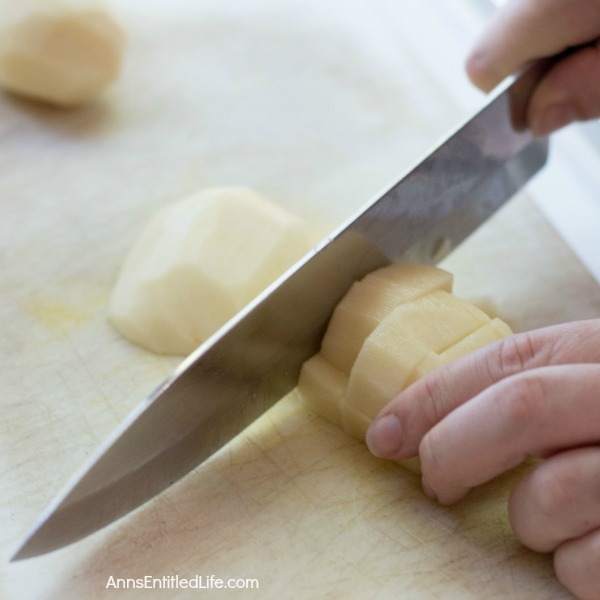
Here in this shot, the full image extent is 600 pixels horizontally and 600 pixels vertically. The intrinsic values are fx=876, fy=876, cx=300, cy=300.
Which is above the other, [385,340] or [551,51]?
[551,51]

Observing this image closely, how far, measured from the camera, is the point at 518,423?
1286mm

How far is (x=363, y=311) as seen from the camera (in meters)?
1.58

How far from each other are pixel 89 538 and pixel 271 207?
83cm

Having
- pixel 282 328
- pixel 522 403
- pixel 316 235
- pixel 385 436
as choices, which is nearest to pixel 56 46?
pixel 316 235

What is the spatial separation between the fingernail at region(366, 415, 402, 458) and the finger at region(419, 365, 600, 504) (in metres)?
0.07

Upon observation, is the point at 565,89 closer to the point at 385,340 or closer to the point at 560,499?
the point at 385,340

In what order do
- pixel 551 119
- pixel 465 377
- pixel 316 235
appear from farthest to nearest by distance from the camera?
1. pixel 316 235
2. pixel 551 119
3. pixel 465 377

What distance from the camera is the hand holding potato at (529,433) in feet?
4.21

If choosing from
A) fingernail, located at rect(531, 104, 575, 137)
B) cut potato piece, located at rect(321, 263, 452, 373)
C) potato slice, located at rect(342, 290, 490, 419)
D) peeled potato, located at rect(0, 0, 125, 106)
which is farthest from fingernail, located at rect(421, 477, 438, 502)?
peeled potato, located at rect(0, 0, 125, 106)

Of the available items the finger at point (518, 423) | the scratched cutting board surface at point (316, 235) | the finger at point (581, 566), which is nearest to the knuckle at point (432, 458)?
the finger at point (518, 423)

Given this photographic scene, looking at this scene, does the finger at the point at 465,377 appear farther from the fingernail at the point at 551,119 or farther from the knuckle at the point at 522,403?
the fingernail at the point at 551,119

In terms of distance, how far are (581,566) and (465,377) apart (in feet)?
1.07

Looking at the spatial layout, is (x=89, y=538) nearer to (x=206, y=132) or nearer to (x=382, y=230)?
(x=382, y=230)

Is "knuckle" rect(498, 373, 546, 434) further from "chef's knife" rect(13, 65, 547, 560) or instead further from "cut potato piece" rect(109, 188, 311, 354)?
"cut potato piece" rect(109, 188, 311, 354)
